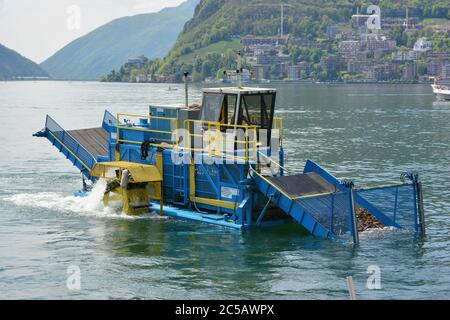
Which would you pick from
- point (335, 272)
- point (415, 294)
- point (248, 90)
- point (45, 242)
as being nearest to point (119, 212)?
point (45, 242)

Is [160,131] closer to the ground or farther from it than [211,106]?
closer to the ground

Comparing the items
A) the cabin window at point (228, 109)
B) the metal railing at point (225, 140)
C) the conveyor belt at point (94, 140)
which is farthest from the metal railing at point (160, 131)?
the conveyor belt at point (94, 140)

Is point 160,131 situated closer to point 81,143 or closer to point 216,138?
point 216,138

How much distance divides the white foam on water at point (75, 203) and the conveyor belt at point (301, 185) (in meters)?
4.75

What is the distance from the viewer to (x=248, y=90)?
89.8 feet

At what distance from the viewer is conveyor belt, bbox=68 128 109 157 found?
111 feet

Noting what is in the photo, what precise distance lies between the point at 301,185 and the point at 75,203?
29.5ft

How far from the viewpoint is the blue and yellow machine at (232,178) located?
25469 mm

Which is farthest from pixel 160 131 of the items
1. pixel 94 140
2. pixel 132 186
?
pixel 94 140

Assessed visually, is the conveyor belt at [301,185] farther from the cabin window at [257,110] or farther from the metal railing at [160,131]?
the metal railing at [160,131]

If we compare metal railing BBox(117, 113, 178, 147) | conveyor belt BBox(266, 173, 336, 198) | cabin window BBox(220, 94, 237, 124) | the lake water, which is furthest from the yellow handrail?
the lake water

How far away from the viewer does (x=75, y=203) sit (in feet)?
103

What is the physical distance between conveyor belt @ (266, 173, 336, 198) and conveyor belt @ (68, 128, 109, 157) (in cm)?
944
